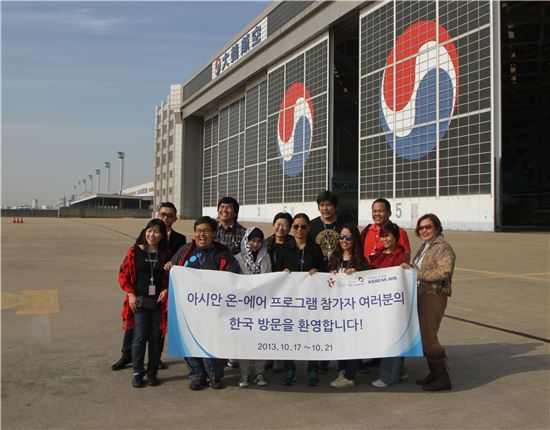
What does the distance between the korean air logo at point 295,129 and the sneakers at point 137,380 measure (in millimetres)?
45330

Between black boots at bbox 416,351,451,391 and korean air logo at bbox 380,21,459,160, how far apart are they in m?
31.0

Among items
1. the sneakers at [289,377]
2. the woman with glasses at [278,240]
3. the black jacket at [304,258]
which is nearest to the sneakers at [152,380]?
the sneakers at [289,377]

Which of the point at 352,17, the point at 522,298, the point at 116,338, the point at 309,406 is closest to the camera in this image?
the point at 309,406

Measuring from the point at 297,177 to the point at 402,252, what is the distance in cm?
4698

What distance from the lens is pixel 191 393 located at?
4344 millimetres

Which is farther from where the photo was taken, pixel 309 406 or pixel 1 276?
pixel 1 276

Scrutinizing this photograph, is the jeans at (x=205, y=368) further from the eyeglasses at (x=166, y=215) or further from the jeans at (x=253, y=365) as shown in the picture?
the eyeglasses at (x=166, y=215)

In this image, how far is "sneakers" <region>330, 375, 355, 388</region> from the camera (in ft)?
14.8

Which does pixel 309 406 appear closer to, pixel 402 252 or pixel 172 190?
pixel 402 252

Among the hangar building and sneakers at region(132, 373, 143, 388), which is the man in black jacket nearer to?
sneakers at region(132, 373, 143, 388)

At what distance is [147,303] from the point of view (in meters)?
4.70

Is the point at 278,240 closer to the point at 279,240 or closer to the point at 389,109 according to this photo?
the point at 279,240

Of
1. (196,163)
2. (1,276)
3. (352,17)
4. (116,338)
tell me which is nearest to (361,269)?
(116,338)

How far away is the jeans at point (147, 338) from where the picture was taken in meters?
4.59
